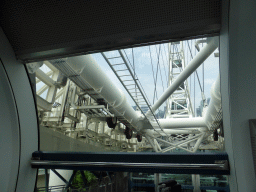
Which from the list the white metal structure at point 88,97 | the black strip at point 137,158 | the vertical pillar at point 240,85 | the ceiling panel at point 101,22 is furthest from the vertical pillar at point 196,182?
the ceiling panel at point 101,22

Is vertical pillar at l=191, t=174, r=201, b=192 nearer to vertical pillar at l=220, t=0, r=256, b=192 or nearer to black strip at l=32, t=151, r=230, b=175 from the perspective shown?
black strip at l=32, t=151, r=230, b=175

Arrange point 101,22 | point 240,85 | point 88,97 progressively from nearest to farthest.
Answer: point 240,85 < point 101,22 < point 88,97

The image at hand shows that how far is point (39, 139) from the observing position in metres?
2.45

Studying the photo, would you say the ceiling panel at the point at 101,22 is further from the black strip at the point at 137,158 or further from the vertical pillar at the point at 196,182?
the vertical pillar at the point at 196,182

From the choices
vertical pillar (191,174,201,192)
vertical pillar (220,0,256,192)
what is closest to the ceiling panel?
vertical pillar (220,0,256,192)

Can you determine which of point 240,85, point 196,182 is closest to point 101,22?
point 240,85

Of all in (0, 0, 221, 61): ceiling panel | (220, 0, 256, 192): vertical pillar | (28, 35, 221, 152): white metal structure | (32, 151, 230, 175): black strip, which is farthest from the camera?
(28, 35, 221, 152): white metal structure

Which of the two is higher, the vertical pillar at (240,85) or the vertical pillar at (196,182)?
the vertical pillar at (240,85)

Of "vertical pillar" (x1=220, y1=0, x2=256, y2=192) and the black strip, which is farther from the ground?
"vertical pillar" (x1=220, y1=0, x2=256, y2=192)

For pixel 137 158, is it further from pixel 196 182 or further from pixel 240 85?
pixel 240 85

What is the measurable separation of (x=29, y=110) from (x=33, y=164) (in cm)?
59

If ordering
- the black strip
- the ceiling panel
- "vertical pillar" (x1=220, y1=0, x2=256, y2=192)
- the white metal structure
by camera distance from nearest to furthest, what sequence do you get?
"vertical pillar" (x1=220, y1=0, x2=256, y2=192) < the ceiling panel < the black strip < the white metal structure

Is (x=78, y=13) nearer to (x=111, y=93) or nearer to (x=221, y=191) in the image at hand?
(x=221, y=191)

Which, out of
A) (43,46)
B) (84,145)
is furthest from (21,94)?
(84,145)
